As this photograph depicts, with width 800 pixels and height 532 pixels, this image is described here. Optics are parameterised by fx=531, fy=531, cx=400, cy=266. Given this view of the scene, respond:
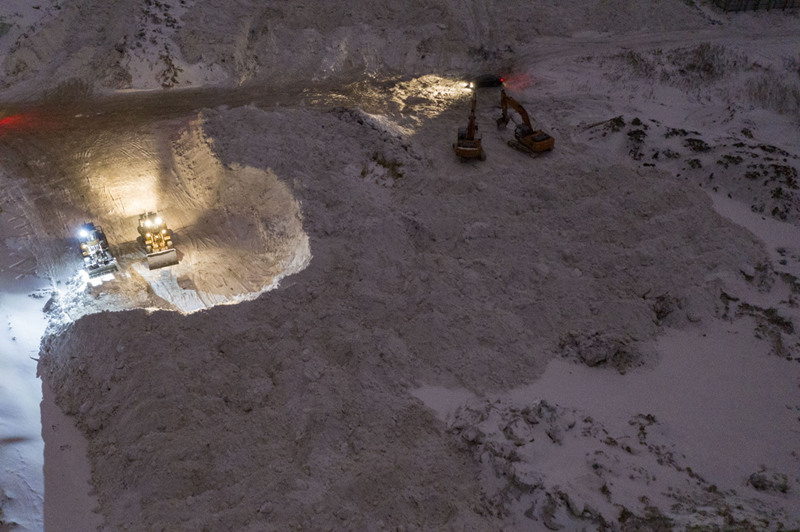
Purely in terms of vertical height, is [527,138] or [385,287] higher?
[527,138]

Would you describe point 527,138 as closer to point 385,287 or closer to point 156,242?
point 385,287

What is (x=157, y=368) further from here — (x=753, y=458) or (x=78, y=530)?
(x=753, y=458)

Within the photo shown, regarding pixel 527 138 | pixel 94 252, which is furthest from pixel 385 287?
pixel 527 138

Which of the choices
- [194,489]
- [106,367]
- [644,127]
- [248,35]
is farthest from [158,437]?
[248,35]

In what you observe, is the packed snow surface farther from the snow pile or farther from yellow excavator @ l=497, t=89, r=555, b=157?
yellow excavator @ l=497, t=89, r=555, b=157

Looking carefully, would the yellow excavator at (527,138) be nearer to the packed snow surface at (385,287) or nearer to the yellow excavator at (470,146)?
the packed snow surface at (385,287)

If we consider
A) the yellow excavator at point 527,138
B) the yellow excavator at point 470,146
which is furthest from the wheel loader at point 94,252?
the yellow excavator at point 527,138

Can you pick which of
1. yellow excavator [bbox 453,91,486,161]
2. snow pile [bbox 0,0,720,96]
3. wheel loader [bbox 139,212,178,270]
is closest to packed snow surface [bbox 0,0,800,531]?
snow pile [bbox 0,0,720,96]

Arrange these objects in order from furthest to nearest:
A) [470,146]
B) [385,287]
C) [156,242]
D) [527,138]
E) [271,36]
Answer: [271,36], [527,138], [470,146], [156,242], [385,287]
